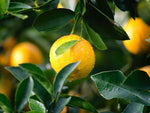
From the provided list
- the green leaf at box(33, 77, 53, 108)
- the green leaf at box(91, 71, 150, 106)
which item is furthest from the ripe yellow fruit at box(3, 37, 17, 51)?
the green leaf at box(91, 71, 150, 106)

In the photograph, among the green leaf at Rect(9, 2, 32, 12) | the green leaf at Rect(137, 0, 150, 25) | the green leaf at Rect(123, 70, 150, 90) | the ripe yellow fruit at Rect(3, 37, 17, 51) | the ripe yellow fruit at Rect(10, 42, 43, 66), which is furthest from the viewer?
the ripe yellow fruit at Rect(3, 37, 17, 51)

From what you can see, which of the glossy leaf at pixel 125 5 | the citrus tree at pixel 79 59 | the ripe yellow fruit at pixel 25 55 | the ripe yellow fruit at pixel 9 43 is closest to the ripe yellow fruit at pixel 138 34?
the citrus tree at pixel 79 59

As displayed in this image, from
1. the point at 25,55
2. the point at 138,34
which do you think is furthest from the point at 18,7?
the point at 25,55

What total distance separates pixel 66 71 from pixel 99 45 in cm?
20

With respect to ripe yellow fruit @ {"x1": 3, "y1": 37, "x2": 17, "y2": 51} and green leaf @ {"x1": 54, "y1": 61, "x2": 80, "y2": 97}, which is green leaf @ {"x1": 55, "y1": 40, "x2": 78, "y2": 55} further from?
ripe yellow fruit @ {"x1": 3, "y1": 37, "x2": 17, "y2": 51}

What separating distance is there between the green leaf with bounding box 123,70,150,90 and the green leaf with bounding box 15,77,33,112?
333 millimetres

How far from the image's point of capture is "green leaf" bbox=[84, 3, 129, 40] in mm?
1141

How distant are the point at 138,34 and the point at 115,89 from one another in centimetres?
54

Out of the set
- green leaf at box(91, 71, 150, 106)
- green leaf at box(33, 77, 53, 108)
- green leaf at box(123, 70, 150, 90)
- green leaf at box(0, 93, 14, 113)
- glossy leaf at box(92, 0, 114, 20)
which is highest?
glossy leaf at box(92, 0, 114, 20)

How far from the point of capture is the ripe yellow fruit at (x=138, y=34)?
147cm

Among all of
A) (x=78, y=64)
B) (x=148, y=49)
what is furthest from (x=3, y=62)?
(x=78, y=64)

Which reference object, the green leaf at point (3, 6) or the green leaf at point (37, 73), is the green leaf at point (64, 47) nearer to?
the green leaf at point (37, 73)

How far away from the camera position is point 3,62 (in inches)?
98.3

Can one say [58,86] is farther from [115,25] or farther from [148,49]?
[148,49]
